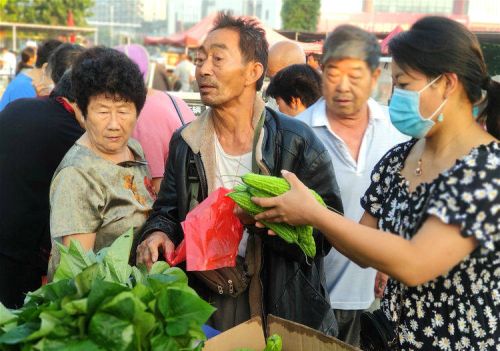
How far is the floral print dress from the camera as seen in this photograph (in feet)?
5.90

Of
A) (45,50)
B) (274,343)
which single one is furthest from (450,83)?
(45,50)

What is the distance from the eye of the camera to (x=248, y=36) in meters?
2.84

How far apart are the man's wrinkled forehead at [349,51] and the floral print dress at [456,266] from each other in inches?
16.2

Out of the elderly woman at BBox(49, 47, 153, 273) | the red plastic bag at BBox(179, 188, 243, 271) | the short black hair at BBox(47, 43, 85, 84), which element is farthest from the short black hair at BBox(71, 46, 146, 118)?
the short black hair at BBox(47, 43, 85, 84)

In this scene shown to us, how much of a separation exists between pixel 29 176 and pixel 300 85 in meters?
1.88

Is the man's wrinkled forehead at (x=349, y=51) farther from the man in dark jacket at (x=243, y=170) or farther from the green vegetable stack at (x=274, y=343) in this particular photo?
the green vegetable stack at (x=274, y=343)

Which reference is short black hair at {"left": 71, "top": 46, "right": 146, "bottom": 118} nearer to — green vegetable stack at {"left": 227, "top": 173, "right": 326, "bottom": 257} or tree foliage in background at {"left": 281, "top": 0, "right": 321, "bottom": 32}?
green vegetable stack at {"left": 227, "top": 173, "right": 326, "bottom": 257}

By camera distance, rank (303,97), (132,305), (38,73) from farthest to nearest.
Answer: (38,73) < (303,97) < (132,305)

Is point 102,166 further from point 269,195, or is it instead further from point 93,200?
point 269,195

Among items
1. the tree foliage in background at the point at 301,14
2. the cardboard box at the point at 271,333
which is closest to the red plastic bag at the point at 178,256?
the cardboard box at the point at 271,333

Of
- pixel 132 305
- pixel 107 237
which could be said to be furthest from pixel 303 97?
pixel 132 305

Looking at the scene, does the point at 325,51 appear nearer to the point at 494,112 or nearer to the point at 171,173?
the point at 494,112

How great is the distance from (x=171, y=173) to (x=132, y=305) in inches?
47.7

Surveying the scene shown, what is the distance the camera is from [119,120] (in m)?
2.91
